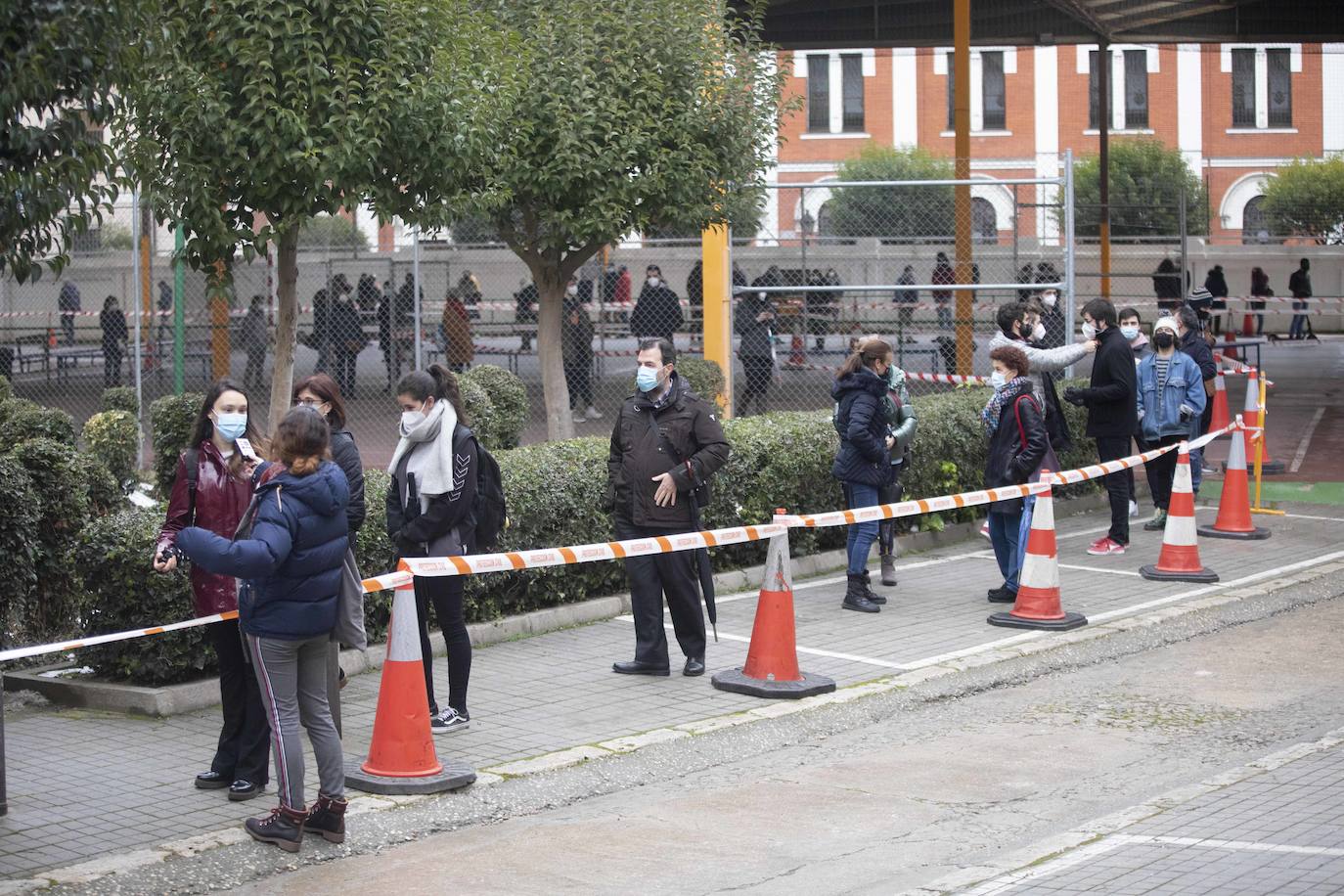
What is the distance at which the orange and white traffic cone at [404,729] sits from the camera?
6785 millimetres

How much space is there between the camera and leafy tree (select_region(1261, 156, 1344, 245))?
144ft

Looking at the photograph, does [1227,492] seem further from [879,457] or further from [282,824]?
[282,824]

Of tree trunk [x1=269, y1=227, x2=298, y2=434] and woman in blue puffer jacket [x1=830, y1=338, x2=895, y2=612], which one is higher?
tree trunk [x1=269, y1=227, x2=298, y2=434]

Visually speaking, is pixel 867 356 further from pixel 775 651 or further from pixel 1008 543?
pixel 775 651

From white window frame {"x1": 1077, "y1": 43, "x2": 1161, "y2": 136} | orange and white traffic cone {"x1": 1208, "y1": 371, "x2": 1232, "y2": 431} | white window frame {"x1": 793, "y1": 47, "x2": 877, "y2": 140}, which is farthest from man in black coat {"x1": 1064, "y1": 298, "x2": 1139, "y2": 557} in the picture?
white window frame {"x1": 793, "y1": 47, "x2": 877, "y2": 140}

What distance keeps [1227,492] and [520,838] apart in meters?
8.75

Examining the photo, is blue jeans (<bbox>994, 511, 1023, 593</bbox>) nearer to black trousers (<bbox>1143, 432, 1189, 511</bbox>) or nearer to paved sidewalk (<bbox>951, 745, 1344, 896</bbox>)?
black trousers (<bbox>1143, 432, 1189, 511</bbox>)

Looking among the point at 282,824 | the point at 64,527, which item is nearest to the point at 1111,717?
the point at 282,824

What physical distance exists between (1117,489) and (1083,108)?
145 feet

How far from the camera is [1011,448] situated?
10641 mm

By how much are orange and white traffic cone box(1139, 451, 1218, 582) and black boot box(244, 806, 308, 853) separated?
729cm

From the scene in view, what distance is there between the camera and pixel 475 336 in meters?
29.9

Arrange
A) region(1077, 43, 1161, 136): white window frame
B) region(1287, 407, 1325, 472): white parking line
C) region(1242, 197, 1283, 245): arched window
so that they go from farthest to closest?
1. region(1077, 43, 1161, 136): white window frame
2. region(1242, 197, 1283, 245): arched window
3. region(1287, 407, 1325, 472): white parking line

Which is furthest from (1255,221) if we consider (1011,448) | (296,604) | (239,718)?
(296,604)
